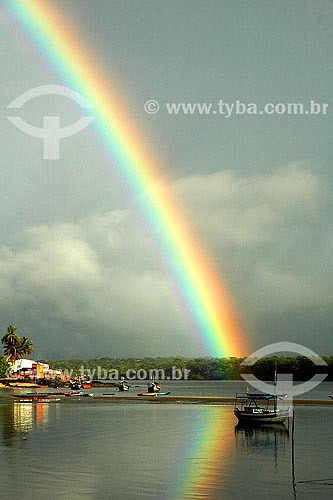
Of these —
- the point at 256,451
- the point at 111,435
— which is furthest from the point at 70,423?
the point at 256,451

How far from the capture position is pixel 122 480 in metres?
44.7

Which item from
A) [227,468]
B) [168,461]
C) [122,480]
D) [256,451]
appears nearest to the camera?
[122,480]

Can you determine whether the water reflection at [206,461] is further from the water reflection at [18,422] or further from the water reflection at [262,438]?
the water reflection at [18,422]

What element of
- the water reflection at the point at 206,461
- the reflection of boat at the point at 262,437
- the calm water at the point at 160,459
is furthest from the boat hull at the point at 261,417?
the water reflection at the point at 206,461

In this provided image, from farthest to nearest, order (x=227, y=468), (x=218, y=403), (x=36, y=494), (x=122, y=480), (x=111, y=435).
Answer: (x=218, y=403) < (x=111, y=435) < (x=227, y=468) < (x=122, y=480) < (x=36, y=494)

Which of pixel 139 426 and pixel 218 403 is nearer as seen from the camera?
pixel 139 426

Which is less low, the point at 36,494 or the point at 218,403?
the point at 36,494

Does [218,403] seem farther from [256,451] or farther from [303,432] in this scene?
[256,451]

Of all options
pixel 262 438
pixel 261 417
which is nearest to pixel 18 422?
pixel 261 417

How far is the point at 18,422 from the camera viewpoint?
91625 millimetres

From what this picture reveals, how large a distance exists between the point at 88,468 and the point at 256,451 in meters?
18.4

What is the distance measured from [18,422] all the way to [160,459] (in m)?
41.9

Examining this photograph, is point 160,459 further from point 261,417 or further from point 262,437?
point 261,417

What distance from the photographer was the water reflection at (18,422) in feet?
232
